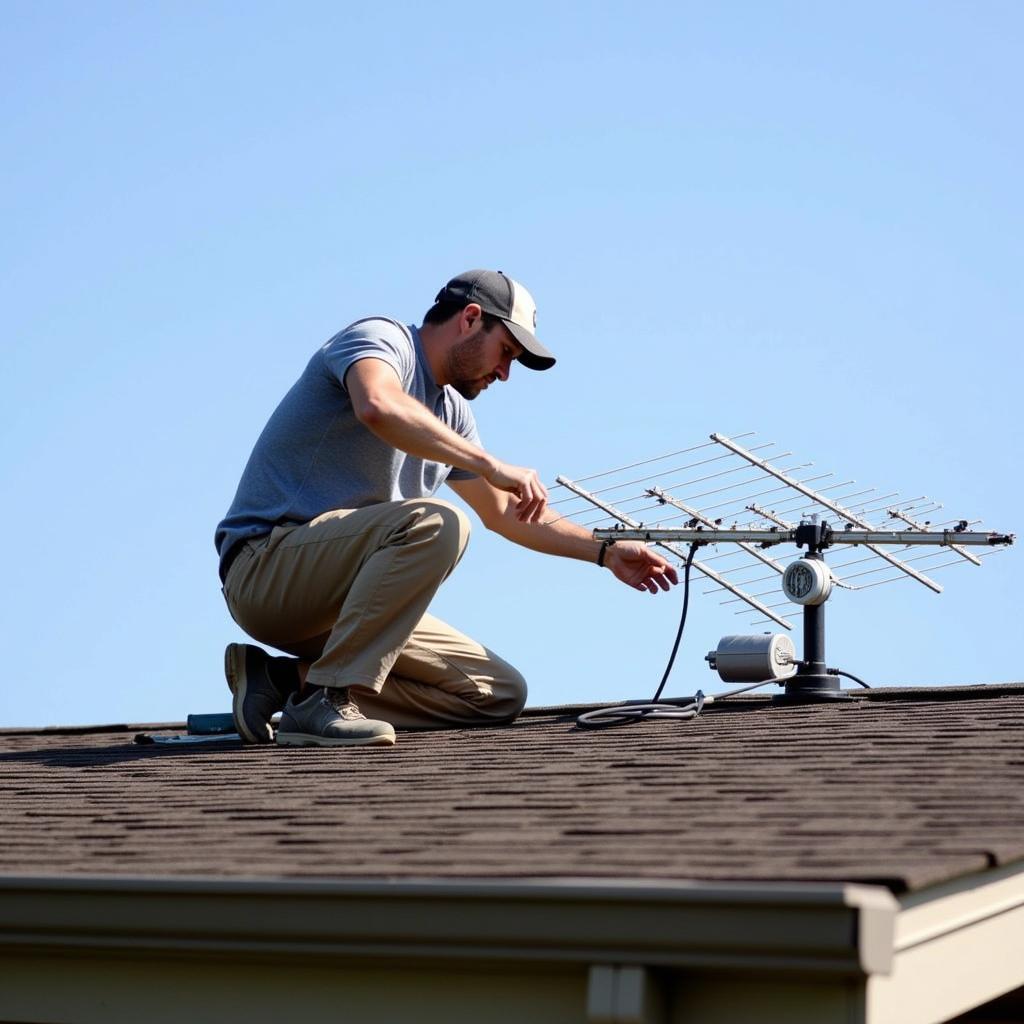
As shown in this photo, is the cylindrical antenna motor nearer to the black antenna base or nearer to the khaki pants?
the black antenna base

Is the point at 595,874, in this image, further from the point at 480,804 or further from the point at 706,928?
the point at 480,804

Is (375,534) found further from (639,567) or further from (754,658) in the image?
(754,658)

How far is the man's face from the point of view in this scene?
5500 mm

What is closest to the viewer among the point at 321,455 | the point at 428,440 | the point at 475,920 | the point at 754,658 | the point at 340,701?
the point at 475,920

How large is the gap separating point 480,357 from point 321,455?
0.63 metres

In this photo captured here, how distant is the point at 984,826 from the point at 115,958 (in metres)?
1.81

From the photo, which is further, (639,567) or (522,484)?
(639,567)

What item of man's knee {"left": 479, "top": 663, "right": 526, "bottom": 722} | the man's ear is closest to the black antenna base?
man's knee {"left": 479, "top": 663, "right": 526, "bottom": 722}

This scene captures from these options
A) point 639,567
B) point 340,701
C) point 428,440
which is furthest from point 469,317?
point 340,701

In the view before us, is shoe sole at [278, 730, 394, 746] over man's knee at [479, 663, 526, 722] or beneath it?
beneath

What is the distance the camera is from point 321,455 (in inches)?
215

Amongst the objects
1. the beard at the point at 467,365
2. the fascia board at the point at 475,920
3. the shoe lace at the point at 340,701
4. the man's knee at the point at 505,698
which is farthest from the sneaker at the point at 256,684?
the fascia board at the point at 475,920

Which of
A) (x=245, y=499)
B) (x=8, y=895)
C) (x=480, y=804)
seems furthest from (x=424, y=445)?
(x=8, y=895)

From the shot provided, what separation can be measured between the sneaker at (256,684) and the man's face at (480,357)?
1.13 m
